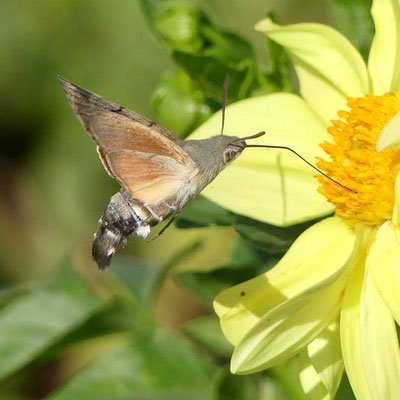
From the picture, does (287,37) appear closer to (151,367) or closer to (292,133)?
(292,133)

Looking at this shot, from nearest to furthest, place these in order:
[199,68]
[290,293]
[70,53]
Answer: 1. [290,293]
2. [199,68]
3. [70,53]

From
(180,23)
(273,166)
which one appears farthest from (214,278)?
(180,23)

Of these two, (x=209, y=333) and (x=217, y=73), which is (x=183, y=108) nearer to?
(x=217, y=73)

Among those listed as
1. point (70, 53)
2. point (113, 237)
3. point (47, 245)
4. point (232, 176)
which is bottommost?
point (47, 245)

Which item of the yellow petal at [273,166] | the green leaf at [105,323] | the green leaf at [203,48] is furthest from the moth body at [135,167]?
the green leaf at [105,323]

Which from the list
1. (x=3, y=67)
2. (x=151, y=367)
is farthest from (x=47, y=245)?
(x=151, y=367)

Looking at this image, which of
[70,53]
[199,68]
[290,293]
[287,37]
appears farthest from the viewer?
[70,53]
